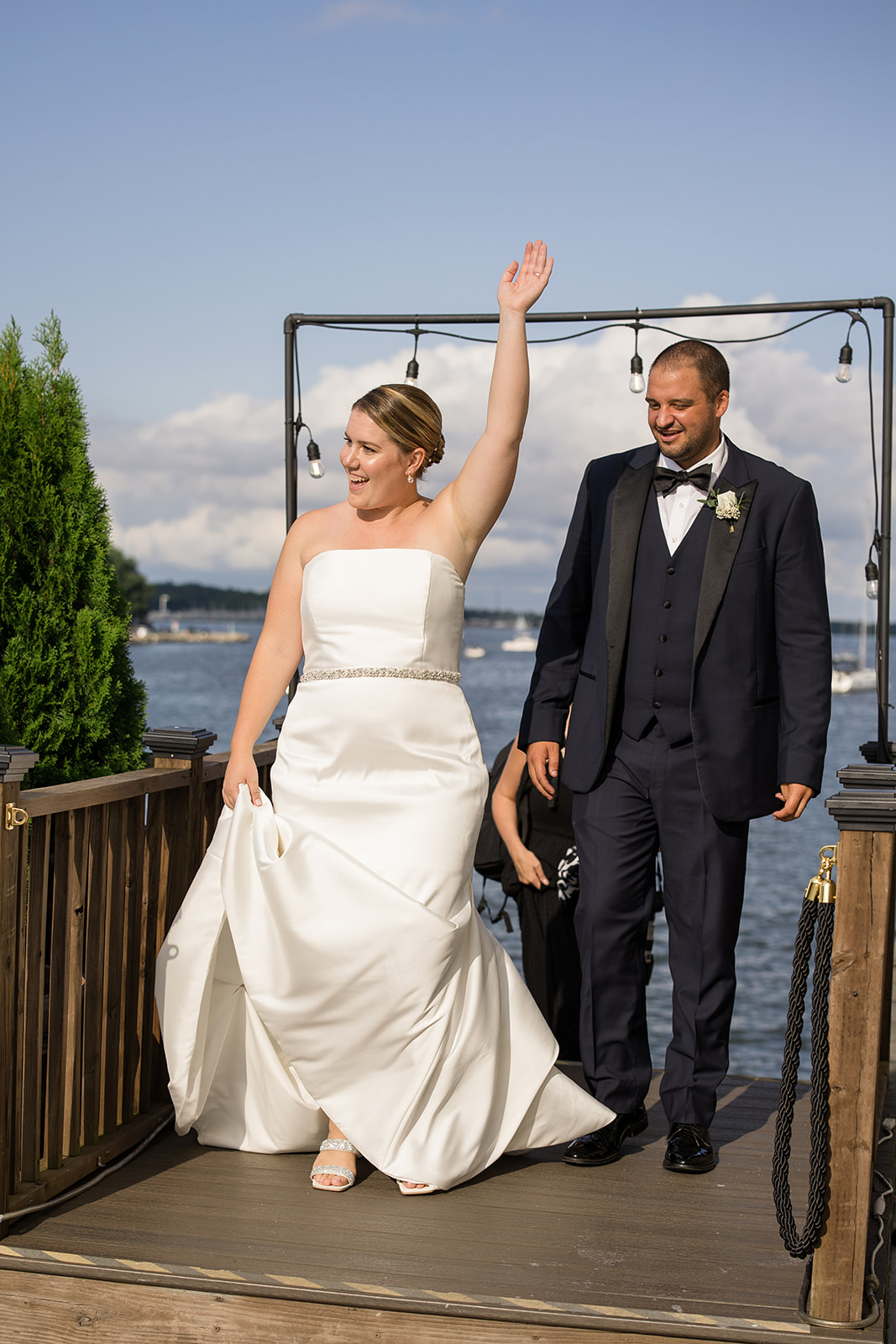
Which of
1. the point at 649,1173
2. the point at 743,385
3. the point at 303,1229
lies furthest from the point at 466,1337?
the point at 743,385

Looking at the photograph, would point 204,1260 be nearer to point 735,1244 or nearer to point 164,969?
point 164,969

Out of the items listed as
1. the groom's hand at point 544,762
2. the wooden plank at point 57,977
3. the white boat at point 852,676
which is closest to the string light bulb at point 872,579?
the groom's hand at point 544,762

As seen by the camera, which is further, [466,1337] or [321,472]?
[321,472]

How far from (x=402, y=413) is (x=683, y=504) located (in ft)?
2.48

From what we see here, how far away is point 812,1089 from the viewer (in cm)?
250

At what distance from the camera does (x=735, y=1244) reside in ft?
9.23

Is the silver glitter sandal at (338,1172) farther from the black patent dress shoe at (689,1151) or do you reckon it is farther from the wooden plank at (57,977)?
the black patent dress shoe at (689,1151)

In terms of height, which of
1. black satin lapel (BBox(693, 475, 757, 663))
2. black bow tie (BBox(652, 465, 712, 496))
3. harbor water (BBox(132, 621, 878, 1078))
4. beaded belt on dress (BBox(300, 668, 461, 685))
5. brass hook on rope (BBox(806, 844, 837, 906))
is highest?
black bow tie (BBox(652, 465, 712, 496))

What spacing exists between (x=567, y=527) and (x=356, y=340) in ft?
7.95

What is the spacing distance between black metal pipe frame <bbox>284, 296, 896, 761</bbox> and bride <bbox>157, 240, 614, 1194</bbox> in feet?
4.89

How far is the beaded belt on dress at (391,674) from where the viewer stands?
3148 mm

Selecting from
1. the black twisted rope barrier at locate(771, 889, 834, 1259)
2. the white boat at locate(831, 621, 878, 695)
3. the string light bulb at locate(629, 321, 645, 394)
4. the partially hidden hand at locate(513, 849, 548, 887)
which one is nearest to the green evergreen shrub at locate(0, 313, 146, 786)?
the partially hidden hand at locate(513, 849, 548, 887)

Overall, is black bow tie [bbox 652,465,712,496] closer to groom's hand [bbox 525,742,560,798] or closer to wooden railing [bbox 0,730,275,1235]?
groom's hand [bbox 525,742,560,798]

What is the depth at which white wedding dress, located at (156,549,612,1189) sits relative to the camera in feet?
9.93
